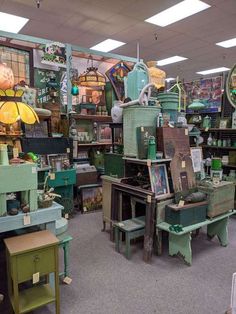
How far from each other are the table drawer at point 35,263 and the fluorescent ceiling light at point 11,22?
4771 millimetres

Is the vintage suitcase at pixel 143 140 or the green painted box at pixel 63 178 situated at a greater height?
the vintage suitcase at pixel 143 140

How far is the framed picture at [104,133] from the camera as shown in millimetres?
5105

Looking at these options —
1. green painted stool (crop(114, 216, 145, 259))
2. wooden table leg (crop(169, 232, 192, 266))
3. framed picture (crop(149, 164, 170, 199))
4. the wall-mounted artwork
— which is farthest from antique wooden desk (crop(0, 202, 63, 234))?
the wall-mounted artwork

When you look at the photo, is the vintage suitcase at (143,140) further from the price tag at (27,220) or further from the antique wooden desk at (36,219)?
the price tag at (27,220)

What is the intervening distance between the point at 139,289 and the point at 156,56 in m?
6.88

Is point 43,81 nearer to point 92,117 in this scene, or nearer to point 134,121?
point 92,117

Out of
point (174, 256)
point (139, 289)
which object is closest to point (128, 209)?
point (174, 256)

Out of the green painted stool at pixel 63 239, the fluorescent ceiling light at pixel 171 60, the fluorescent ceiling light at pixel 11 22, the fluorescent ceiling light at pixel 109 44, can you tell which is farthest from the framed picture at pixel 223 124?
the fluorescent ceiling light at pixel 11 22

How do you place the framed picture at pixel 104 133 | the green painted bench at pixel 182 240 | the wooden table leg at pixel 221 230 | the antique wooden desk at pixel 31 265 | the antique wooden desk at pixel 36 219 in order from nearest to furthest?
the antique wooden desk at pixel 31 265 → the antique wooden desk at pixel 36 219 → the green painted bench at pixel 182 240 → the wooden table leg at pixel 221 230 → the framed picture at pixel 104 133

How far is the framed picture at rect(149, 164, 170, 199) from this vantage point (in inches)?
108

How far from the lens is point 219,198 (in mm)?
2891

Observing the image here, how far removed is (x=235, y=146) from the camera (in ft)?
15.0

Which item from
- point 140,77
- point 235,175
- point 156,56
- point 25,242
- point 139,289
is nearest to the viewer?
point 25,242

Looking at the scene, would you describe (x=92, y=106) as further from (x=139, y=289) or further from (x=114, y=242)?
→ (x=139, y=289)
